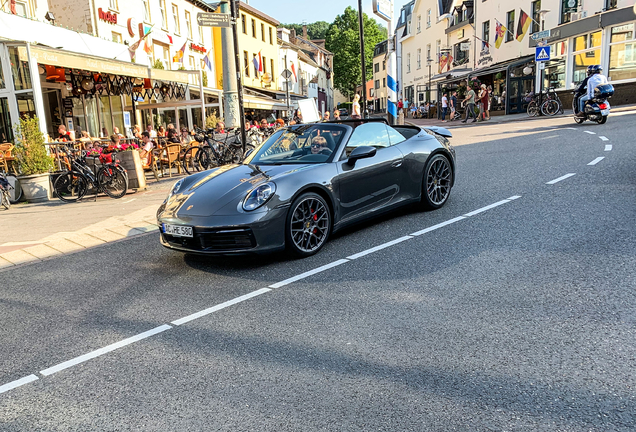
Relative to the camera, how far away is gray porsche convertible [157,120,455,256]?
5023mm

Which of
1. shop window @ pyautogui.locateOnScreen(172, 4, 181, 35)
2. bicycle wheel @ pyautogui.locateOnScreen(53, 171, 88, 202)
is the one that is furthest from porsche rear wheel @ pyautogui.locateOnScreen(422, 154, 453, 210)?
shop window @ pyautogui.locateOnScreen(172, 4, 181, 35)

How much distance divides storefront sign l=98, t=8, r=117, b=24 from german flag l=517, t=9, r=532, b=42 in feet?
78.8

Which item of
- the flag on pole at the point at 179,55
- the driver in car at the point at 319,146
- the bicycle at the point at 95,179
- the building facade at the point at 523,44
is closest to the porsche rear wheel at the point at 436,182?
the driver in car at the point at 319,146

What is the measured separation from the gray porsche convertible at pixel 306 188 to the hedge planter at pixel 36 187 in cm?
633

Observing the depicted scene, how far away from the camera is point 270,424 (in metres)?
2.56

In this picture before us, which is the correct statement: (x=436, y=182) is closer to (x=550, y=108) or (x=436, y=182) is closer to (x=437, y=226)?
(x=437, y=226)

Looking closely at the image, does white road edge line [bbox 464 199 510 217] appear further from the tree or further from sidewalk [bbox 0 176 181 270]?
the tree

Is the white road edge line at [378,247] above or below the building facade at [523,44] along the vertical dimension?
below

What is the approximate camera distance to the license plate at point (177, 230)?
5.06m

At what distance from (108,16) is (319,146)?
71.2 ft

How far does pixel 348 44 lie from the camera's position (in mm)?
82750

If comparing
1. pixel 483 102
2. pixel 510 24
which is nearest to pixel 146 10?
pixel 483 102

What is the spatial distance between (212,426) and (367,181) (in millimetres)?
3946

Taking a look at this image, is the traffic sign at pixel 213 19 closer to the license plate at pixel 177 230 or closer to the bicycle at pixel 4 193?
the bicycle at pixel 4 193
